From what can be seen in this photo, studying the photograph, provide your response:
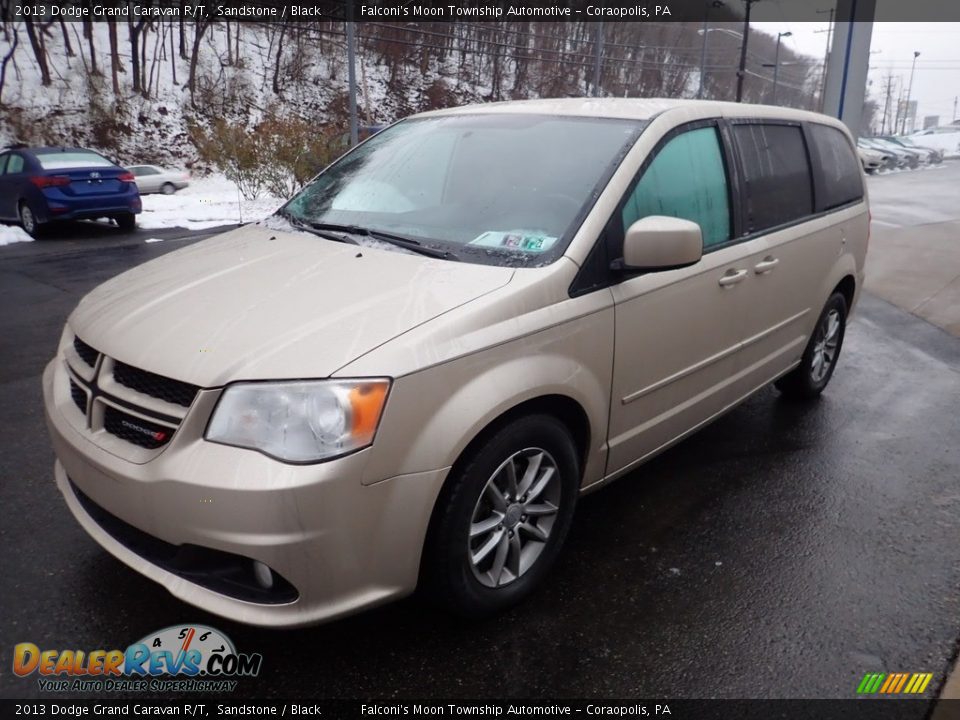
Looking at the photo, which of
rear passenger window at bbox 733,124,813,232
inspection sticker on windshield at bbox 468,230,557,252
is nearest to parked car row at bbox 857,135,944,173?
rear passenger window at bbox 733,124,813,232

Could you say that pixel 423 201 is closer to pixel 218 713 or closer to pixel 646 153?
pixel 646 153

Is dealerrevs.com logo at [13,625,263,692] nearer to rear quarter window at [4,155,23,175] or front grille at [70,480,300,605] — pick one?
front grille at [70,480,300,605]

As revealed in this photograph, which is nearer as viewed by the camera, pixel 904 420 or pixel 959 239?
pixel 904 420

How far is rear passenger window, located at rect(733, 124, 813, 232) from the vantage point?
373 centimetres

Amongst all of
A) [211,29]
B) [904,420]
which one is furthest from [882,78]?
[904,420]

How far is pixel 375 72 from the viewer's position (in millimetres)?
44969

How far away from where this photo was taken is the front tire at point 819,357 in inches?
187

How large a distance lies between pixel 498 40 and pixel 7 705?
52.7 meters

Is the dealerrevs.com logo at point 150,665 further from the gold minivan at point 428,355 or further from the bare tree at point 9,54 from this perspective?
the bare tree at point 9,54

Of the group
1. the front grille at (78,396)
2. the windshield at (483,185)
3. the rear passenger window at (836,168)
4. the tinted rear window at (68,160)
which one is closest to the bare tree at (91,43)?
the tinted rear window at (68,160)

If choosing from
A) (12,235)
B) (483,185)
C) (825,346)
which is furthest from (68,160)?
(825,346)

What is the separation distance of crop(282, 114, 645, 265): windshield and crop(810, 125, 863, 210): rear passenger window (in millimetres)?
1931

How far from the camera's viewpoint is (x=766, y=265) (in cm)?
375

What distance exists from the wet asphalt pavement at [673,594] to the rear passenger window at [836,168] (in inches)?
55.6
